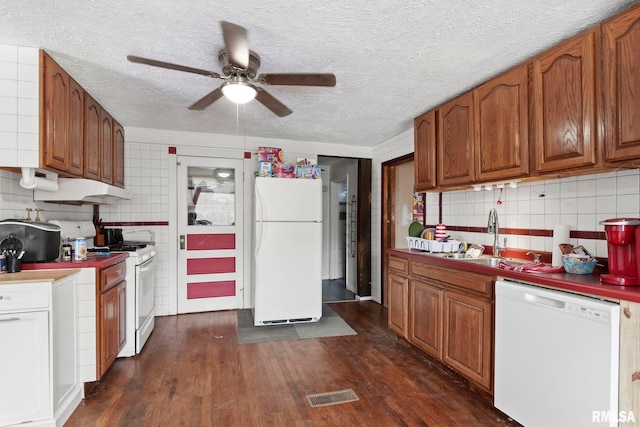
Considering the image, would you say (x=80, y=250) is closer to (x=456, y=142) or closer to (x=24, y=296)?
(x=24, y=296)

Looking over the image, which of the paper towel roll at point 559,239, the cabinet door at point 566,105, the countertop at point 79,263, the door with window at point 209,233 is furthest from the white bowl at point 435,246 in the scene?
the countertop at point 79,263

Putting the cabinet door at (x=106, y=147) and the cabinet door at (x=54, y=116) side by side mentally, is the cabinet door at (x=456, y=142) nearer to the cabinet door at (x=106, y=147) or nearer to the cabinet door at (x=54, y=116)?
the cabinet door at (x=54, y=116)

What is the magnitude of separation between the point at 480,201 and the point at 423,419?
187cm

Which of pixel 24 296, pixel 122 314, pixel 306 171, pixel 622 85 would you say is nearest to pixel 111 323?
pixel 122 314

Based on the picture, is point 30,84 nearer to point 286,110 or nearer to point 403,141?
point 286,110


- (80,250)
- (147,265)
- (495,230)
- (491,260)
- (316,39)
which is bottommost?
(147,265)

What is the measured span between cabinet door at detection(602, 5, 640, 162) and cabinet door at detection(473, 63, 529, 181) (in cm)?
47

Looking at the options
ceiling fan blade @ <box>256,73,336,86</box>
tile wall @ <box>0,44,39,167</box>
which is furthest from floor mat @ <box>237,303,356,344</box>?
ceiling fan blade @ <box>256,73,336,86</box>

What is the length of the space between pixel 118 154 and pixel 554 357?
4.16 meters

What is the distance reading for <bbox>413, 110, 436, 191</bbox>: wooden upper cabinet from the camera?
3020 mm

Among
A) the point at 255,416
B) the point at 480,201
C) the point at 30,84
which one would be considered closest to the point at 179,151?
the point at 30,84

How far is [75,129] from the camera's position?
250cm

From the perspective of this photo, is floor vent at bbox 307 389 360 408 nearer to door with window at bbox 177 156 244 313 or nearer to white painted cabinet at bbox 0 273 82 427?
white painted cabinet at bbox 0 273 82 427

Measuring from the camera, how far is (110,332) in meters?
2.46
